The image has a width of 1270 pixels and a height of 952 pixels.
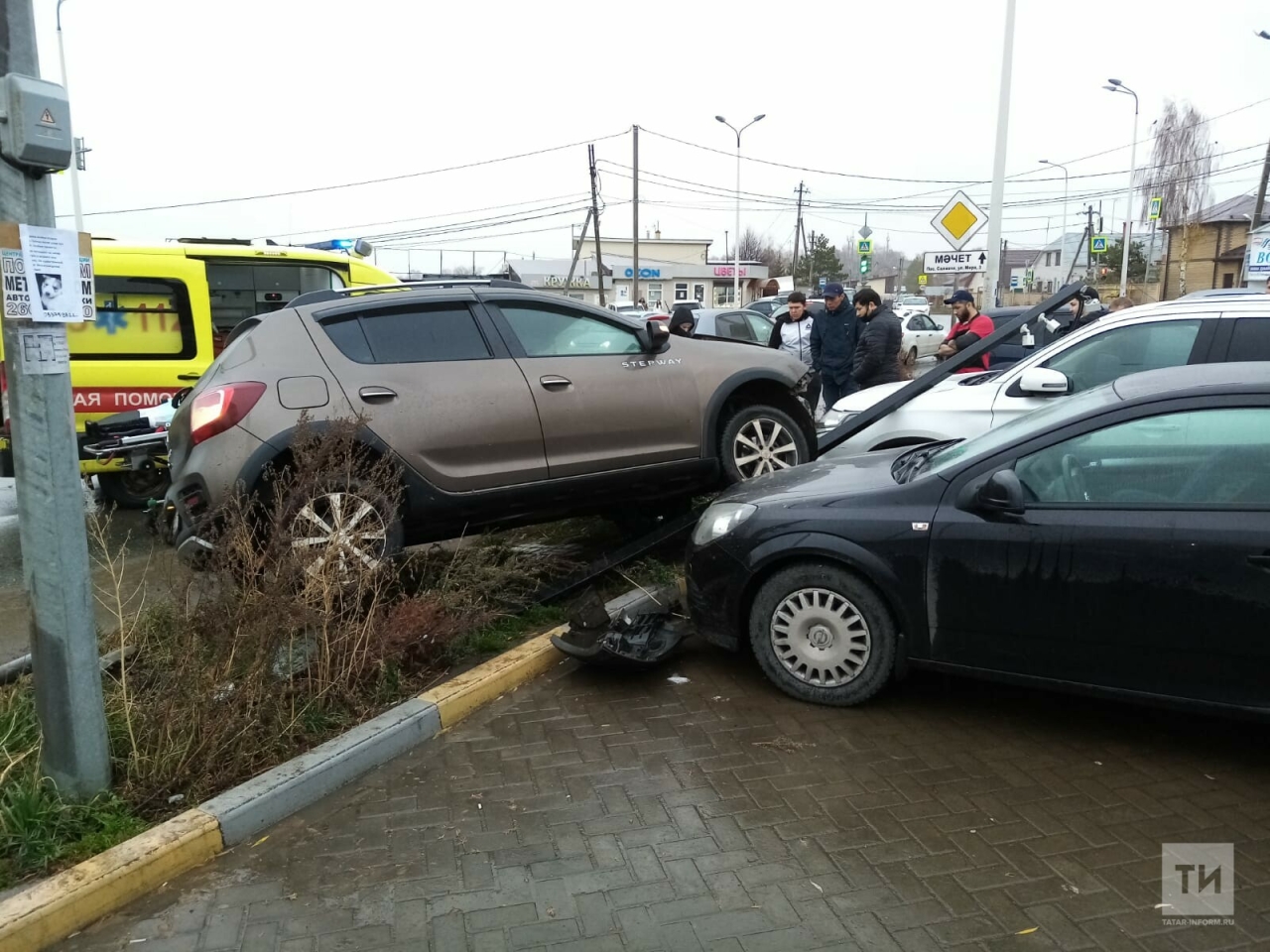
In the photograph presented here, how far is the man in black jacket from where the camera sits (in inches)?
348

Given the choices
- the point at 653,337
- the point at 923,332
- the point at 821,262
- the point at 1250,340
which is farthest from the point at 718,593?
the point at 821,262

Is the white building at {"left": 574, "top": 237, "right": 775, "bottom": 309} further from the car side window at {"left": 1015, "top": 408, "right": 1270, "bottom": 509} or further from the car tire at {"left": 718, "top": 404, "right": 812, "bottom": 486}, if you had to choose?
the car side window at {"left": 1015, "top": 408, "right": 1270, "bottom": 509}

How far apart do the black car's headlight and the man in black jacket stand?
468cm

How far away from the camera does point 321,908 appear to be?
2936mm

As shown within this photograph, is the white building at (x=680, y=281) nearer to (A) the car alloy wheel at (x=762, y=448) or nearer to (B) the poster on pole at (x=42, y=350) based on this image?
(A) the car alloy wheel at (x=762, y=448)

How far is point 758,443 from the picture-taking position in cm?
625

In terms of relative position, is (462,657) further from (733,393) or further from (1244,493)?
(1244,493)

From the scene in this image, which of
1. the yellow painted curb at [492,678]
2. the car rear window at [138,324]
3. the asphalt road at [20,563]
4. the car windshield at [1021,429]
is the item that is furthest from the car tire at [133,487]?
the car windshield at [1021,429]

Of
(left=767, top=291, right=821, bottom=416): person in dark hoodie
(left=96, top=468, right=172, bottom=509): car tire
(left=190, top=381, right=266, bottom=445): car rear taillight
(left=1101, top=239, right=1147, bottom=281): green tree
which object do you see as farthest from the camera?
(left=1101, top=239, right=1147, bottom=281): green tree

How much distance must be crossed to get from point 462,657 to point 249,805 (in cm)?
155

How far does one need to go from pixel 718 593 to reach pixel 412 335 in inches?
89.4

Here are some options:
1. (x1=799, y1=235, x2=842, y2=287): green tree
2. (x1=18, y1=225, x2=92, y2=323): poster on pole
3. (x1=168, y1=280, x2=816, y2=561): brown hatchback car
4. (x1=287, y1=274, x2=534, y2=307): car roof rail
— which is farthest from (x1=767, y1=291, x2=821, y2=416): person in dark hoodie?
(x1=799, y1=235, x2=842, y2=287): green tree

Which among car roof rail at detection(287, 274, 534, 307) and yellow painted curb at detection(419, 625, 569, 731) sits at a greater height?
car roof rail at detection(287, 274, 534, 307)

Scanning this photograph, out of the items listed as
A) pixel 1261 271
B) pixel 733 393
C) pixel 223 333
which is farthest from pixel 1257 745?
pixel 1261 271
